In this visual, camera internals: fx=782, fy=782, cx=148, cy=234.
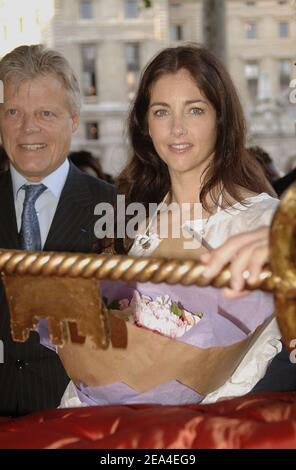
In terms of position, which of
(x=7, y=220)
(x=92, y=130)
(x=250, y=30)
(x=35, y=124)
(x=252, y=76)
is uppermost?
(x=250, y=30)

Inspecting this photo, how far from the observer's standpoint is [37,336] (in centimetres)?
200

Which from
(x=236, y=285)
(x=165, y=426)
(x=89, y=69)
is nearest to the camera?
(x=236, y=285)

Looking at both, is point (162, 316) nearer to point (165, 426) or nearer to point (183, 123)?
point (165, 426)

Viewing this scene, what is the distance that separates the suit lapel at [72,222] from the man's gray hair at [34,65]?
32 cm

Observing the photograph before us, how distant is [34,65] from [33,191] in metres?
0.37

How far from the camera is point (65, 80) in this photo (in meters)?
2.31

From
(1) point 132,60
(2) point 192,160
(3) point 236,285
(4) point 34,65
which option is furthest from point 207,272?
(1) point 132,60

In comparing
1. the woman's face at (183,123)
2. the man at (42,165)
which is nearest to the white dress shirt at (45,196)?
the man at (42,165)

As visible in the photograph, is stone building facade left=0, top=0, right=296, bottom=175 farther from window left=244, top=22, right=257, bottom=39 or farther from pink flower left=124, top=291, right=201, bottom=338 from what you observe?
pink flower left=124, top=291, right=201, bottom=338

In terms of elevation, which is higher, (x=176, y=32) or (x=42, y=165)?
(x=176, y=32)

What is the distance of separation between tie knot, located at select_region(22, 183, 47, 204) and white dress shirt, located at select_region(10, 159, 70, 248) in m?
0.01

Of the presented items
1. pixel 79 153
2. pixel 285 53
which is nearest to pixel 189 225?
pixel 79 153

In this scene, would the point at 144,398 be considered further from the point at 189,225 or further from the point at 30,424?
the point at 189,225

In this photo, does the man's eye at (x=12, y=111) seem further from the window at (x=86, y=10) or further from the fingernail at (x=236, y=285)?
the window at (x=86, y=10)
